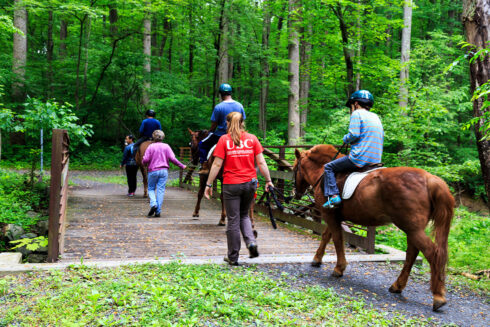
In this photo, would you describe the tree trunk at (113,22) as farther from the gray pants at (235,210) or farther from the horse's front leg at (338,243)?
the horse's front leg at (338,243)

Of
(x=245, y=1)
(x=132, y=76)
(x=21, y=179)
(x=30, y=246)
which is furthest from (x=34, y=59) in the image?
(x=30, y=246)

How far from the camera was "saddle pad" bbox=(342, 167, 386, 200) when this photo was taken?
4.86 meters

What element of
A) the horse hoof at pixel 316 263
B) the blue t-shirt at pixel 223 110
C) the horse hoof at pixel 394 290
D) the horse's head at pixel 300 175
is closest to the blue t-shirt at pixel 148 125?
the blue t-shirt at pixel 223 110

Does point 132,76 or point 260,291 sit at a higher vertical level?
point 132,76

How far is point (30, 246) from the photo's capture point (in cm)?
528

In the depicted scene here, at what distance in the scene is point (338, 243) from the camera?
204 inches

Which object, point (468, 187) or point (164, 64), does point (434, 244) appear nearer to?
point (468, 187)

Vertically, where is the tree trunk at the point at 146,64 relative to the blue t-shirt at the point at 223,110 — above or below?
above

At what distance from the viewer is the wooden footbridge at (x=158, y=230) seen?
5.66 meters

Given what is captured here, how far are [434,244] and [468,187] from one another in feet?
67.9

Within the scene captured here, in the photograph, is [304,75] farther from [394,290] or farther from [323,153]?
[394,290]

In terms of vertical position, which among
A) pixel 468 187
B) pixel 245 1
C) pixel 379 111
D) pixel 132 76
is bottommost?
pixel 468 187

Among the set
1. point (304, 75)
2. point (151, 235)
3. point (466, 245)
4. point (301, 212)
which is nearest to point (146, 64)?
point (304, 75)

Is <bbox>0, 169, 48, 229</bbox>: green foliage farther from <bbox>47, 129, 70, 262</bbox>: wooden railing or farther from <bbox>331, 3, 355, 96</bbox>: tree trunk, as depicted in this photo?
<bbox>331, 3, 355, 96</bbox>: tree trunk
